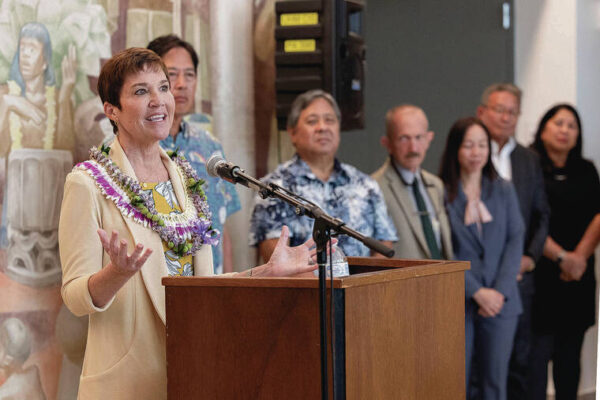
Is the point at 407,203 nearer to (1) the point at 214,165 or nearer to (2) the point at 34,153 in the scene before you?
(2) the point at 34,153

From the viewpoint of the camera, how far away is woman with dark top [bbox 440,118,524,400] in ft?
16.6

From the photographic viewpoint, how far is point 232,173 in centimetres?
234

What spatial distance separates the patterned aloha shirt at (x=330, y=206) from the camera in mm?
4312

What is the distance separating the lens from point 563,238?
235 inches

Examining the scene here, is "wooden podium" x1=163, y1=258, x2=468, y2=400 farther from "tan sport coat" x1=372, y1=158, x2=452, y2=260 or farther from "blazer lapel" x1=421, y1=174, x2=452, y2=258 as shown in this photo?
"blazer lapel" x1=421, y1=174, x2=452, y2=258

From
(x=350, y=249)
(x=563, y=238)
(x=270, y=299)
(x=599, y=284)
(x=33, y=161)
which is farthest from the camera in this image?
(x=599, y=284)

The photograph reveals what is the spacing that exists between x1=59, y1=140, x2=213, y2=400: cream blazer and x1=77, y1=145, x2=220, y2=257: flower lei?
2 cm

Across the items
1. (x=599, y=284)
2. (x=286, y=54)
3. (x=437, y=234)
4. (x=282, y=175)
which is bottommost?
(x=599, y=284)

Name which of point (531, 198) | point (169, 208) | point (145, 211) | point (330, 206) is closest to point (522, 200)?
point (531, 198)

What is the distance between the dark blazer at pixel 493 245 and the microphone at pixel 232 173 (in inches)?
→ 113

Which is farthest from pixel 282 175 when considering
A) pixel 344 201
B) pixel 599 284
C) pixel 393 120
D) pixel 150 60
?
pixel 599 284

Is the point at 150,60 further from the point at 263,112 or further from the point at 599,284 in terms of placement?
the point at 599,284

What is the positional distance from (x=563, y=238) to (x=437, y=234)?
1375 mm

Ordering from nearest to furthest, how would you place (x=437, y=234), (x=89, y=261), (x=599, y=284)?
(x=89, y=261) < (x=437, y=234) < (x=599, y=284)
